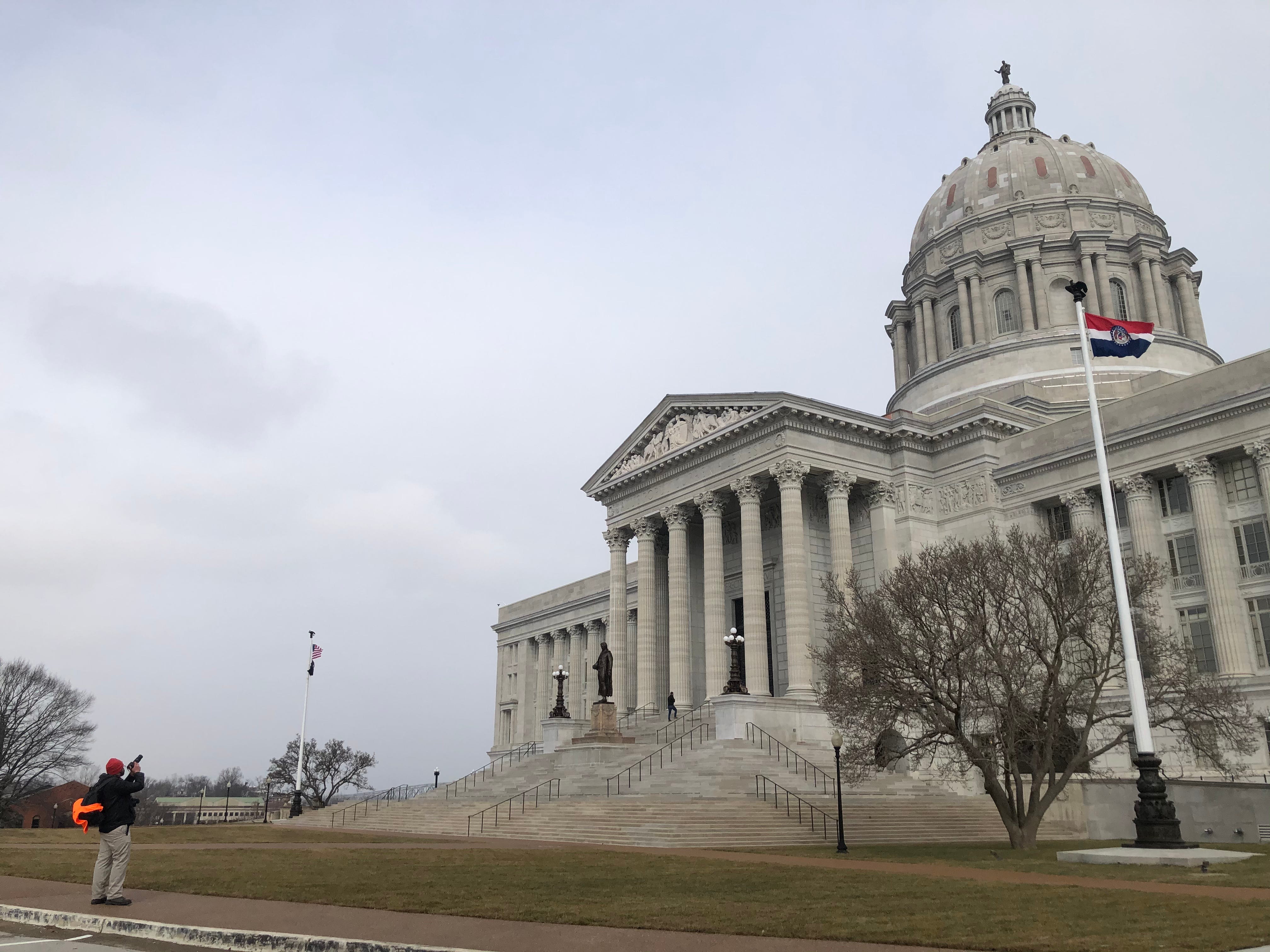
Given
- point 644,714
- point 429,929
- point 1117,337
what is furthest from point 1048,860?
point 644,714

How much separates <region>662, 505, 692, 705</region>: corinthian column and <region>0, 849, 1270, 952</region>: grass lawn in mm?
29264

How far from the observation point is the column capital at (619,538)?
5778 cm

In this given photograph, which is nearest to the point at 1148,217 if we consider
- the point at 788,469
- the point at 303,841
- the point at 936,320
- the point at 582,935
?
the point at 936,320

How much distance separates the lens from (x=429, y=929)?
11.8 m

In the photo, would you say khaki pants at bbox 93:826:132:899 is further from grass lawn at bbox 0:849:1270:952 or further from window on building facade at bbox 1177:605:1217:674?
window on building facade at bbox 1177:605:1217:674

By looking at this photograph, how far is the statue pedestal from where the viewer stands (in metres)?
43.7

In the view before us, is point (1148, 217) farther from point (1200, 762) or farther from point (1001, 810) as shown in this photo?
point (1001, 810)

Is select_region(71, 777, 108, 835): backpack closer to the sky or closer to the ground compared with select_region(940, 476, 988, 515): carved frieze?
closer to the ground

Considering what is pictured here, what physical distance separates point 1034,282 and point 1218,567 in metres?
30.1

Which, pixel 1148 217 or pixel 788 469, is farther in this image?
pixel 1148 217

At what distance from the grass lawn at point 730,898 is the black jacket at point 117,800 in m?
2.34

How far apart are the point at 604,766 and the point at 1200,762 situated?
2328cm

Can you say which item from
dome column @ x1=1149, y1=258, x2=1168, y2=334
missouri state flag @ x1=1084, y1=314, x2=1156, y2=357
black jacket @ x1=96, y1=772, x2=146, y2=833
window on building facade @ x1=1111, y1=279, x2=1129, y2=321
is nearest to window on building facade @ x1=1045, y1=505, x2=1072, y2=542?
missouri state flag @ x1=1084, y1=314, x2=1156, y2=357

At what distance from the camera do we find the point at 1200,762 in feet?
127
